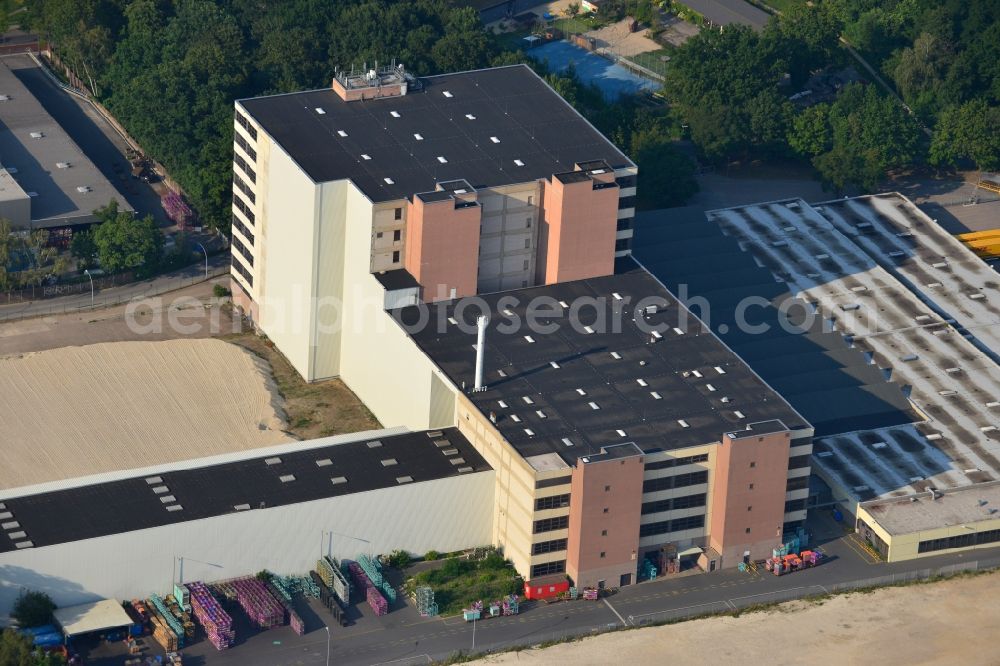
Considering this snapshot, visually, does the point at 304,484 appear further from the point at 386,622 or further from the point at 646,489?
the point at 646,489

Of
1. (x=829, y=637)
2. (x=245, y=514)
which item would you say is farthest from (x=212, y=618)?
(x=829, y=637)

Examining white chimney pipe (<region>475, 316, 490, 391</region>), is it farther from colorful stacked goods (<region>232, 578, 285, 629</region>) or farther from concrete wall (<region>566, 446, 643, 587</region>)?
colorful stacked goods (<region>232, 578, 285, 629</region>)

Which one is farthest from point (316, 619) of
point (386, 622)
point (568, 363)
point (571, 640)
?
point (568, 363)

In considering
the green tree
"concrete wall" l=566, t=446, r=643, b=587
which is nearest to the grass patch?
"concrete wall" l=566, t=446, r=643, b=587

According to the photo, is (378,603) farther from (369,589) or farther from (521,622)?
(521,622)

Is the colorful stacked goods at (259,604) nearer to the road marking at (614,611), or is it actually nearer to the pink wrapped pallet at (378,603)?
the pink wrapped pallet at (378,603)

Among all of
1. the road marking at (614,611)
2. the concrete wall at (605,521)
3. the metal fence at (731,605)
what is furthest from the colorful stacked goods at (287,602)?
the road marking at (614,611)
